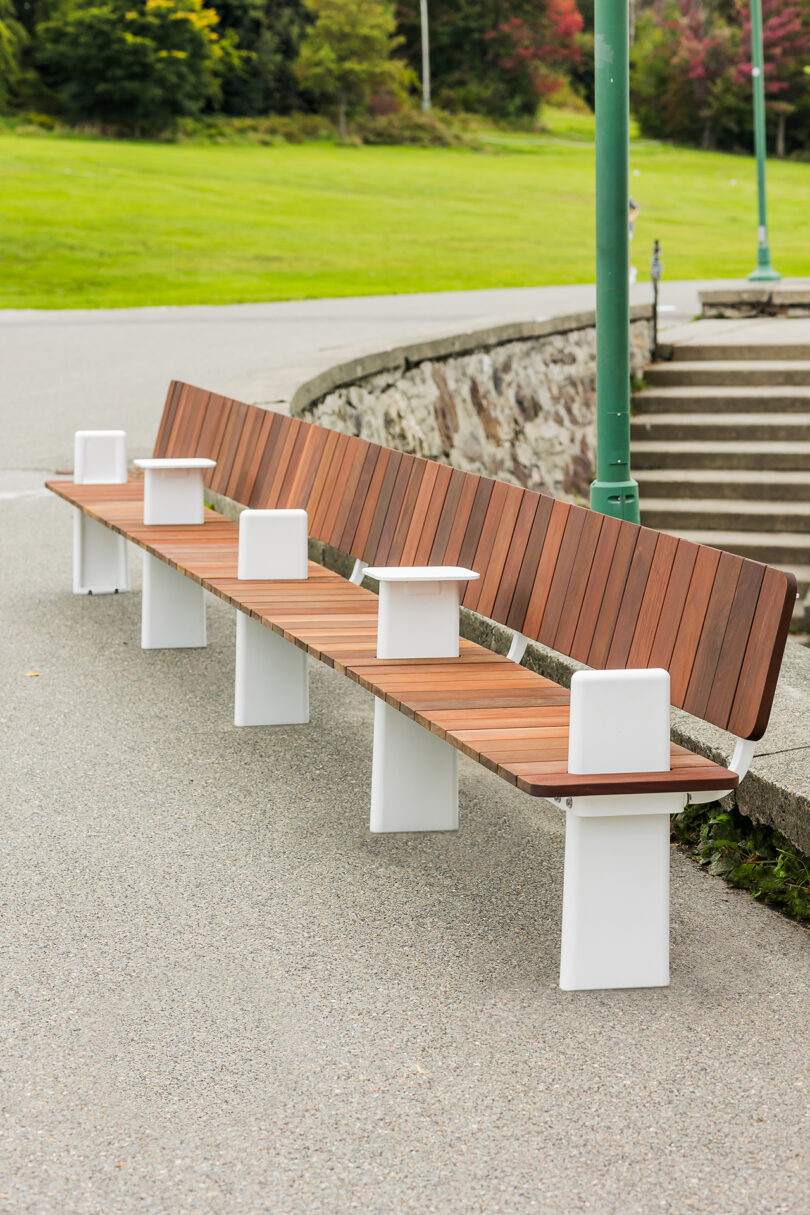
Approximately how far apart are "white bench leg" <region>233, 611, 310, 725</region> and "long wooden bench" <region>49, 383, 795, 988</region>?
0.07m

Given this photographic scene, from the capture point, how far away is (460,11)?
80.9 metres

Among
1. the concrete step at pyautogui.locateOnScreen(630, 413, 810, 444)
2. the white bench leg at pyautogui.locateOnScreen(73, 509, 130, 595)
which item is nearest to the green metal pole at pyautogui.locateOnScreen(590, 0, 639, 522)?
the white bench leg at pyautogui.locateOnScreen(73, 509, 130, 595)

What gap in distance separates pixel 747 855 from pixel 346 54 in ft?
224

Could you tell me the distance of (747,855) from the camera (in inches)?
172

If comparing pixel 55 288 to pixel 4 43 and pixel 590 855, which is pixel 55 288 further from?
pixel 4 43

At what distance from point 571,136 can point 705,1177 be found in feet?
259

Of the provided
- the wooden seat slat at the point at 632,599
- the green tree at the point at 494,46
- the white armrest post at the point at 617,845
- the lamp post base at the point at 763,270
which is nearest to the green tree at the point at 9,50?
the green tree at the point at 494,46

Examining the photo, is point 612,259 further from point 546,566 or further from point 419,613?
point 419,613

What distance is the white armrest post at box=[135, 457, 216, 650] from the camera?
21.9 feet

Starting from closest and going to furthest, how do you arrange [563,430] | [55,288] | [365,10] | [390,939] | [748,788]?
[390,939]
[748,788]
[563,430]
[55,288]
[365,10]

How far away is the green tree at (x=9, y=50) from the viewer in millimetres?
62000

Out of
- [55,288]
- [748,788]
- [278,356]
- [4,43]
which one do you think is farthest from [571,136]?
[748,788]

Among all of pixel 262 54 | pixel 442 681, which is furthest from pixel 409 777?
pixel 262 54

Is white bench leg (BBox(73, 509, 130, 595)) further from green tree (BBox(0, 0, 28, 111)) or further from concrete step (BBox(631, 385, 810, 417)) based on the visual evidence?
green tree (BBox(0, 0, 28, 111))
